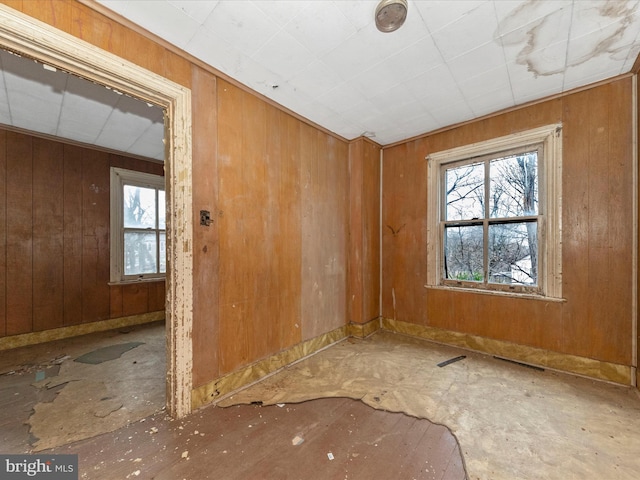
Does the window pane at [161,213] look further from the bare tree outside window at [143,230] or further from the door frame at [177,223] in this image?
the door frame at [177,223]

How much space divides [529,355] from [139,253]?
5.43 metres

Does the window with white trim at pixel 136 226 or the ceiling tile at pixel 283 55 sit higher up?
the ceiling tile at pixel 283 55

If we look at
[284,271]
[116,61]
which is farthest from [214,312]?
[116,61]

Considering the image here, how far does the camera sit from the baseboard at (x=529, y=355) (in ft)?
7.29

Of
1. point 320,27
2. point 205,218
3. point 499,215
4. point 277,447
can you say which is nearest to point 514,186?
point 499,215

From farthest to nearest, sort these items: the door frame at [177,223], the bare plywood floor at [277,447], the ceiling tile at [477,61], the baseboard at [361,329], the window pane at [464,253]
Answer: the baseboard at [361,329] → the window pane at [464,253] → the ceiling tile at [477,61] → the door frame at [177,223] → the bare plywood floor at [277,447]

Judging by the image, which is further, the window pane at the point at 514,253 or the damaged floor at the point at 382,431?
the window pane at the point at 514,253

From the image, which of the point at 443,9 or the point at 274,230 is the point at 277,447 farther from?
the point at 443,9

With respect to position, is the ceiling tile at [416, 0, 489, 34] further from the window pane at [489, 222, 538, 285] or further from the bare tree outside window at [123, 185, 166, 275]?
the bare tree outside window at [123, 185, 166, 275]

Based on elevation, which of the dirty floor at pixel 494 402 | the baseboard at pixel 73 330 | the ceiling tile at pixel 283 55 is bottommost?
the dirty floor at pixel 494 402

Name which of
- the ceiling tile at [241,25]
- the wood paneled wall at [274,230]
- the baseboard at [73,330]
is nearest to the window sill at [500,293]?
the wood paneled wall at [274,230]

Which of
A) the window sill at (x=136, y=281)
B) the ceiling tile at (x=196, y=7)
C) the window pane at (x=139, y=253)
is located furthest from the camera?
the window pane at (x=139, y=253)

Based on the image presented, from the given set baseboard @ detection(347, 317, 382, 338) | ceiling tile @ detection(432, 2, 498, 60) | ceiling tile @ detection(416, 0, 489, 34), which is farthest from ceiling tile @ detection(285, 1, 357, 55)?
baseboard @ detection(347, 317, 382, 338)

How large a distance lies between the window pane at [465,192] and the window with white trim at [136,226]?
13.9 ft
